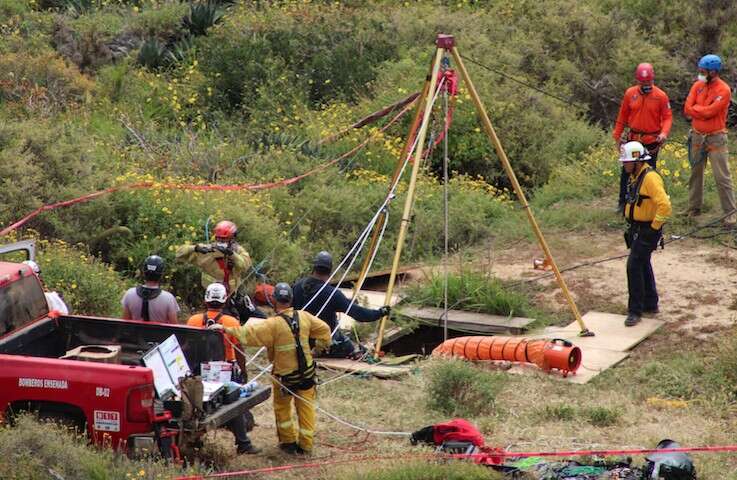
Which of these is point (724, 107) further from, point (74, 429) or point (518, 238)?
point (74, 429)

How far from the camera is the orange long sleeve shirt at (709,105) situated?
15.0 meters

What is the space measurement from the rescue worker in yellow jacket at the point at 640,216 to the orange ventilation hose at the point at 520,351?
1.41 metres

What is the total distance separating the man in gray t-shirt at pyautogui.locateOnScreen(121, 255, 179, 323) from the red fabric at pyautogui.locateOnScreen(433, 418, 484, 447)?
240 cm

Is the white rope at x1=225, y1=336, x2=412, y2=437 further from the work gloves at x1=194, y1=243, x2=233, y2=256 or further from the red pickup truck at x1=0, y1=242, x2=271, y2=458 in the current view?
the work gloves at x1=194, y1=243, x2=233, y2=256

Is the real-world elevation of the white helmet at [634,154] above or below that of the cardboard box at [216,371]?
above

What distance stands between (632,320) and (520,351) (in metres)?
1.71

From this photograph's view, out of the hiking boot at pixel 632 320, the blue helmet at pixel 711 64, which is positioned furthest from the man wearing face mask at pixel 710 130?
the hiking boot at pixel 632 320

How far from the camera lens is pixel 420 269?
15.1 m

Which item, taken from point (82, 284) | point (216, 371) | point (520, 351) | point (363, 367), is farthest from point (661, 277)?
point (216, 371)

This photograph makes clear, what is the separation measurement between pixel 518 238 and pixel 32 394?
29.5 ft

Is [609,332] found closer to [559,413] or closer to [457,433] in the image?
[559,413]

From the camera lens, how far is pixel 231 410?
8.85 metres

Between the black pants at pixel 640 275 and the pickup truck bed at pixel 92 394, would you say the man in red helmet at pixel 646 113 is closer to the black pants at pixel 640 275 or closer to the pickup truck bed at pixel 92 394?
Answer: the black pants at pixel 640 275

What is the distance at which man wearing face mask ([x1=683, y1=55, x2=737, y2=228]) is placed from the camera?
1504 centimetres
